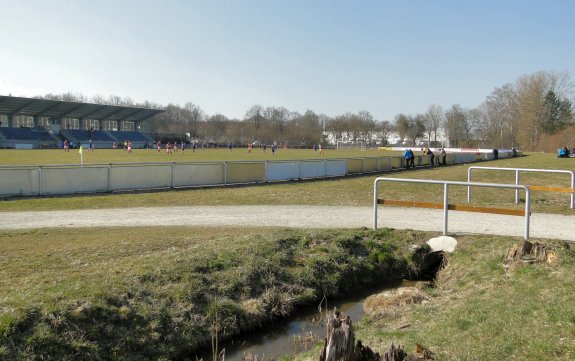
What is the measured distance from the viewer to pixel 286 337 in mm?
7047

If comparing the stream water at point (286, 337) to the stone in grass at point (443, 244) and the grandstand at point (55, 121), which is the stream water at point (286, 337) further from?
the grandstand at point (55, 121)

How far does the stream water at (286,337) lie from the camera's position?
21.6 feet

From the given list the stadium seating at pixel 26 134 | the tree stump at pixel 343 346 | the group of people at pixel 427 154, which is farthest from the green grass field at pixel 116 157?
the tree stump at pixel 343 346

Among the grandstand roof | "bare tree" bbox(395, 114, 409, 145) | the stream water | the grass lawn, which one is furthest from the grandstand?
the stream water

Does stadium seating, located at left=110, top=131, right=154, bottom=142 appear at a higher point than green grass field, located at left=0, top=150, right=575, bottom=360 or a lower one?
higher

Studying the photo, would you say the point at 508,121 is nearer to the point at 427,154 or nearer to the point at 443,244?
the point at 427,154

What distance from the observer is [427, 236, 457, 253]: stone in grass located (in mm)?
9705

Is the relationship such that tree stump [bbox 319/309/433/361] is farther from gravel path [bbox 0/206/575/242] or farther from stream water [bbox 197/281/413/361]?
gravel path [bbox 0/206/575/242]

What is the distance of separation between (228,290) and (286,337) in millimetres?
1227

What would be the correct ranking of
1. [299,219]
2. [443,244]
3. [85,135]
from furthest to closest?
[85,135]
[299,219]
[443,244]

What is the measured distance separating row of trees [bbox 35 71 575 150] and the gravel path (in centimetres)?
8447

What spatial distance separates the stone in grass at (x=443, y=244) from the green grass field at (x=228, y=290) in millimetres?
213

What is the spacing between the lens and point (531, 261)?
7824 mm

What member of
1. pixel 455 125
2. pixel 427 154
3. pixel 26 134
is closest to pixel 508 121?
pixel 455 125
